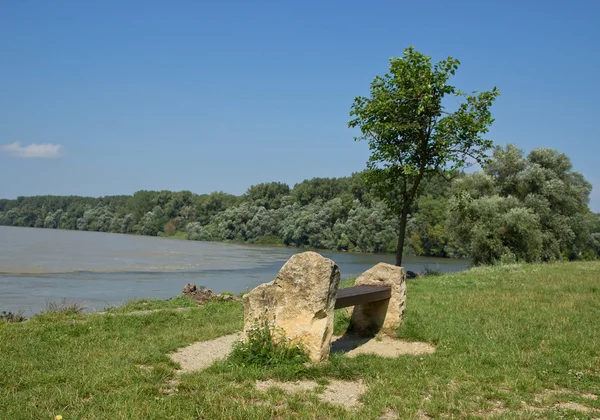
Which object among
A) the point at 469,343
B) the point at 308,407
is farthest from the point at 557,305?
the point at 308,407

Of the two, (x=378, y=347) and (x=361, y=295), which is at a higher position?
(x=361, y=295)

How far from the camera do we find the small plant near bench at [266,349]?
263 inches

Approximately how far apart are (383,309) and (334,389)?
378 centimetres

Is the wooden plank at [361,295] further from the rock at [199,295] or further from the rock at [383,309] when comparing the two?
the rock at [199,295]

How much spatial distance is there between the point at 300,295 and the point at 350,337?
273cm

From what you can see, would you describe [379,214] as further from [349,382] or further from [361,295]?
[349,382]

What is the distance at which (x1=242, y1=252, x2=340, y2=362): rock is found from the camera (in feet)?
23.0

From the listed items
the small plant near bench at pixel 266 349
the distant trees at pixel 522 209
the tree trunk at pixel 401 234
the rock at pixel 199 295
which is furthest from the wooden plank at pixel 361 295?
the distant trees at pixel 522 209

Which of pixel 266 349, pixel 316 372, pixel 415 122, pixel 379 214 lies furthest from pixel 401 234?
pixel 379 214

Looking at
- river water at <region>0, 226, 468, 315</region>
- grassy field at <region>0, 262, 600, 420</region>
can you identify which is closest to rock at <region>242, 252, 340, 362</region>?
grassy field at <region>0, 262, 600, 420</region>

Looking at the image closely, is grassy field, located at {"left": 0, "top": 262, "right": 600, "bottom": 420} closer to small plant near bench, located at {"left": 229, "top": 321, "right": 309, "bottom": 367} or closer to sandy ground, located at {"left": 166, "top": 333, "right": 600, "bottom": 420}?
sandy ground, located at {"left": 166, "top": 333, "right": 600, "bottom": 420}

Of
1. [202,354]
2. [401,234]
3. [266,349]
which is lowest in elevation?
[202,354]

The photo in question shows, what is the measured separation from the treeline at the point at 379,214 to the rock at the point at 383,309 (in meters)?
9.71

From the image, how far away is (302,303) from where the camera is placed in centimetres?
712
